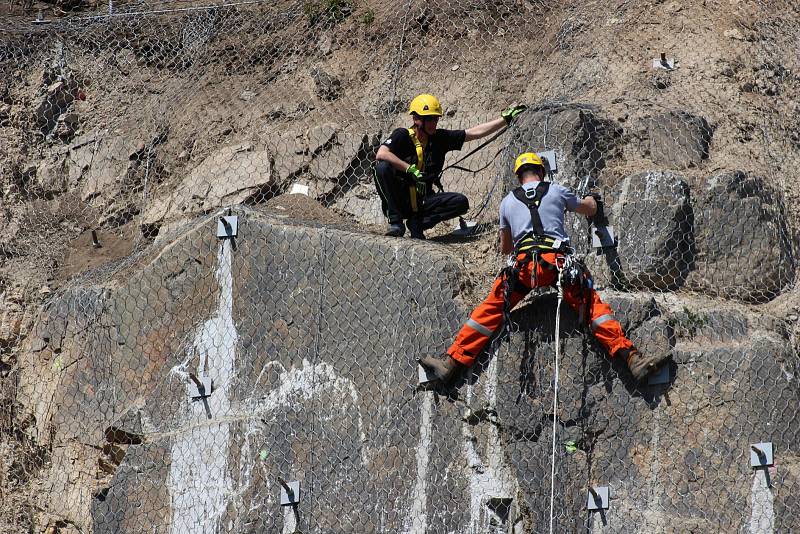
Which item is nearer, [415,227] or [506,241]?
[506,241]

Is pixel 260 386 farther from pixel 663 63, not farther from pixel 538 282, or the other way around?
pixel 663 63

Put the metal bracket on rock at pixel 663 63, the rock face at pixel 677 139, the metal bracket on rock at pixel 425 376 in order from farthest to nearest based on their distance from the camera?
the metal bracket on rock at pixel 663 63 < the rock face at pixel 677 139 < the metal bracket on rock at pixel 425 376

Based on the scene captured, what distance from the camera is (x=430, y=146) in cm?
966

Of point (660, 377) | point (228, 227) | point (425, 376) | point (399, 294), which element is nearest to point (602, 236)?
point (660, 377)

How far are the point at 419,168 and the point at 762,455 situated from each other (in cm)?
326

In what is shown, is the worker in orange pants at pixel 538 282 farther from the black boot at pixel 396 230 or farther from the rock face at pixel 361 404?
the black boot at pixel 396 230

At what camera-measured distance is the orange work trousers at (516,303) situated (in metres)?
8.17

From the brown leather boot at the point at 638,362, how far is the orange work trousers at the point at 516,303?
0.20 feet

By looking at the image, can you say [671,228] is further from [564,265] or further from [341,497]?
[341,497]

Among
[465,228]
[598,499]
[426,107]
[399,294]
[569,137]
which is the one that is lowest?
[598,499]

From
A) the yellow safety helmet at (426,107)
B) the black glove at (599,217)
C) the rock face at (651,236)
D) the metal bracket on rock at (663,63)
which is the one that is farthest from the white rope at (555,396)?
the metal bracket on rock at (663,63)

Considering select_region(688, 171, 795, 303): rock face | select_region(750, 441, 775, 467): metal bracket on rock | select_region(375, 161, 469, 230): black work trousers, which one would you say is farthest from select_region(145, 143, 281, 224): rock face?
select_region(750, 441, 775, 467): metal bracket on rock

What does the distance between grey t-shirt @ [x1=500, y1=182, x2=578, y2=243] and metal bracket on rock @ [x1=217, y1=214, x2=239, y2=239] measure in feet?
7.16

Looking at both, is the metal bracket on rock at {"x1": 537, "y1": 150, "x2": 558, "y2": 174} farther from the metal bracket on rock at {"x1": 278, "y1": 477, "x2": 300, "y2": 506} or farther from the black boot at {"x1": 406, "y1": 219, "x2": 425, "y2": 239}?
the metal bracket on rock at {"x1": 278, "y1": 477, "x2": 300, "y2": 506}
